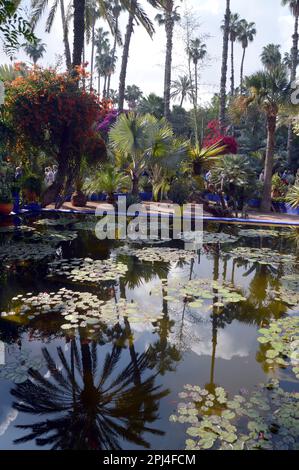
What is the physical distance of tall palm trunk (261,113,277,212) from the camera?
42.3ft

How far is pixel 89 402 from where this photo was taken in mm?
2799

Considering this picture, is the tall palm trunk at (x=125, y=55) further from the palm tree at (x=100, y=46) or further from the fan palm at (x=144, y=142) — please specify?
the palm tree at (x=100, y=46)

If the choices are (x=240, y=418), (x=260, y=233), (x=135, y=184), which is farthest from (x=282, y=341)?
(x=135, y=184)

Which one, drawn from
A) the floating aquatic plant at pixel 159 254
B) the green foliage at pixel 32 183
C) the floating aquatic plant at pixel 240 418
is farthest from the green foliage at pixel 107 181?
the floating aquatic plant at pixel 240 418

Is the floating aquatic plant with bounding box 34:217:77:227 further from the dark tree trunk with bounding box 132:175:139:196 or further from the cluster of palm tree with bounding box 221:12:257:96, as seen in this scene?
the cluster of palm tree with bounding box 221:12:257:96

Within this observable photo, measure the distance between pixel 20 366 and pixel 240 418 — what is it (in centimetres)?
189

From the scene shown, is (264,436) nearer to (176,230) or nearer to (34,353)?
(34,353)

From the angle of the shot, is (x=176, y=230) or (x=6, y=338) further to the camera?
(x=176, y=230)

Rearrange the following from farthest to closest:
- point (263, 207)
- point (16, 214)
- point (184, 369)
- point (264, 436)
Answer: point (263, 207), point (16, 214), point (184, 369), point (264, 436)

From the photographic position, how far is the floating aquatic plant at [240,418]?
7.85 feet

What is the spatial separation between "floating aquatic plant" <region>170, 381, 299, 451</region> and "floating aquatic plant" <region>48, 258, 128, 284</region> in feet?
9.30

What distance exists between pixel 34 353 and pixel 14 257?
3.50m
